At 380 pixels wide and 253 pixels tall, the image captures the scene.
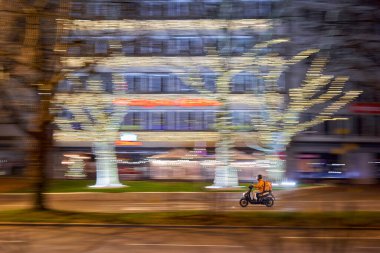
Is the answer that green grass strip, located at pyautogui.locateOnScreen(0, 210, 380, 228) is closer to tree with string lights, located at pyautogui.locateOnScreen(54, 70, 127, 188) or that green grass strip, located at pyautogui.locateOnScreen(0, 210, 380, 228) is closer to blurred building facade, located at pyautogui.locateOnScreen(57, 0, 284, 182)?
blurred building facade, located at pyautogui.locateOnScreen(57, 0, 284, 182)

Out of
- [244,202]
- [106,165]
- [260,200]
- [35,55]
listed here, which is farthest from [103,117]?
[35,55]

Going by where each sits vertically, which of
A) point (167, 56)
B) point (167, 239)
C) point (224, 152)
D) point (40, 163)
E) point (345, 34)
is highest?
point (167, 56)

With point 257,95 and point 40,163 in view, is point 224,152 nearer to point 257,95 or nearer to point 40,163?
point 257,95

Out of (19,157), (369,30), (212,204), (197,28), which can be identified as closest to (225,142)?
(197,28)

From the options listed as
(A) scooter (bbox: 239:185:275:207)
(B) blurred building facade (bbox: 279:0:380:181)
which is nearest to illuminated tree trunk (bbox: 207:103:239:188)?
(A) scooter (bbox: 239:185:275:207)

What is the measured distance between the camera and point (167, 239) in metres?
13.4

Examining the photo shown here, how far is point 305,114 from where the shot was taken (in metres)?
40.1

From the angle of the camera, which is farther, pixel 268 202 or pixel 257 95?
pixel 257 95

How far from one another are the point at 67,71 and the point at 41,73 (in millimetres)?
931

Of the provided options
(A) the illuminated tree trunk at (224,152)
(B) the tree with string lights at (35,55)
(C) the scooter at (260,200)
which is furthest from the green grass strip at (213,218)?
(A) the illuminated tree trunk at (224,152)

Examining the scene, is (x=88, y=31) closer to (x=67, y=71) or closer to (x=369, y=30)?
(x=67, y=71)

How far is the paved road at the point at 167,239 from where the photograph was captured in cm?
1141

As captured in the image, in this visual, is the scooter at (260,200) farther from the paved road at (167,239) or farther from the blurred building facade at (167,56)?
the paved road at (167,239)

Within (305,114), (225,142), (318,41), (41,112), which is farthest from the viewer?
(305,114)
